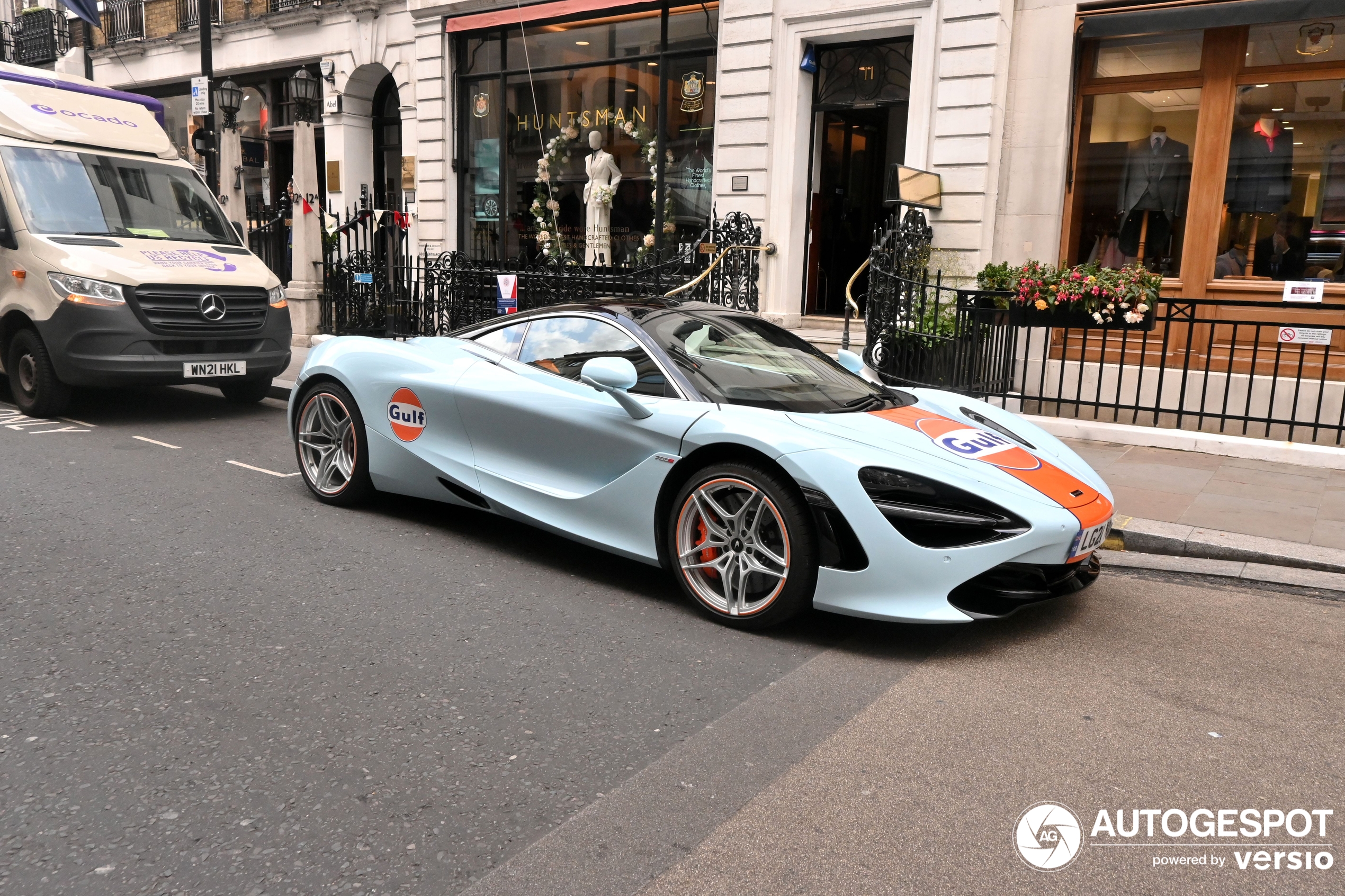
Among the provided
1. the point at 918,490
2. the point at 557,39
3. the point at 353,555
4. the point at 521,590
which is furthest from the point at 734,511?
the point at 557,39

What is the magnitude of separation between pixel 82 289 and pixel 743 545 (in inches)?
270

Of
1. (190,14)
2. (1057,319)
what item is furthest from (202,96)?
(1057,319)

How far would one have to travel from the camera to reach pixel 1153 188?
11.4 meters

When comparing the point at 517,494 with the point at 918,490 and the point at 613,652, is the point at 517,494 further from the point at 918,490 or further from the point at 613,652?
the point at 918,490

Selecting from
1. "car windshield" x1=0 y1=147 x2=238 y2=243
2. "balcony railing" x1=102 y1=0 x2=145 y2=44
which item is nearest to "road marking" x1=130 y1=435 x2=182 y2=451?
"car windshield" x1=0 y1=147 x2=238 y2=243

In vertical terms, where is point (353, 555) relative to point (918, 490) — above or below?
below

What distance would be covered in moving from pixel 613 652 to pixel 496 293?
10183 mm

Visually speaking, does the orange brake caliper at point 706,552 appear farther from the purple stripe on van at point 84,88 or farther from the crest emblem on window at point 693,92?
the crest emblem on window at point 693,92

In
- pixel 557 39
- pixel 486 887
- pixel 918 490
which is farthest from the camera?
pixel 557 39

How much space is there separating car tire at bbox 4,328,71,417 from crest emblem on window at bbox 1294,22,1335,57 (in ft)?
39.9

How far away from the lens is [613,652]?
418 cm

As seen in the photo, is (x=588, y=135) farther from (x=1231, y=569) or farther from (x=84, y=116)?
(x=1231, y=569)

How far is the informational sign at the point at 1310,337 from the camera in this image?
26.3 ft

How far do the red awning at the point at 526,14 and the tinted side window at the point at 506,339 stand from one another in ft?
35.4
